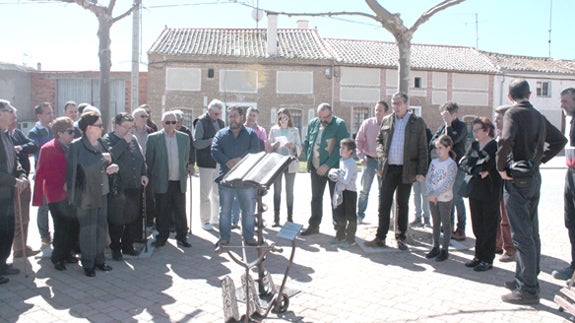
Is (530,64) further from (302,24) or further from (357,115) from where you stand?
(302,24)

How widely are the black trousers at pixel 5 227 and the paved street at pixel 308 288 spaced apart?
0.95 feet

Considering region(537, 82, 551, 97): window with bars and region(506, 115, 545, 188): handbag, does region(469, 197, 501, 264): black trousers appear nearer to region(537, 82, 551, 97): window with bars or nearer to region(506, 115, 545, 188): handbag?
region(506, 115, 545, 188): handbag

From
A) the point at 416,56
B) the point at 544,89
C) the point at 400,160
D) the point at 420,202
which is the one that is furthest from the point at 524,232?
the point at 544,89

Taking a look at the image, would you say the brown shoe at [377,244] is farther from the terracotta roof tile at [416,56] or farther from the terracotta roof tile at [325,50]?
the terracotta roof tile at [416,56]

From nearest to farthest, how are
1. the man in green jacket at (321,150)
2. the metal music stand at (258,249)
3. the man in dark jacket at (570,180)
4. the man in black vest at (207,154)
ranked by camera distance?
1. the metal music stand at (258,249)
2. the man in dark jacket at (570,180)
3. the man in green jacket at (321,150)
4. the man in black vest at (207,154)

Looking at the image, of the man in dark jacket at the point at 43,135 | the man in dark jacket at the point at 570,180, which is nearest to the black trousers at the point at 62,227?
the man in dark jacket at the point at 43,135

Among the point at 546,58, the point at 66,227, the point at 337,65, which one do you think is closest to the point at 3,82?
the point at 337,65

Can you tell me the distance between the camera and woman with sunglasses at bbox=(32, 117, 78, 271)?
5.70m

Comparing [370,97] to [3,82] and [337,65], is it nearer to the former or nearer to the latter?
[337,65]

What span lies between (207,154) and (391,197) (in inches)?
119

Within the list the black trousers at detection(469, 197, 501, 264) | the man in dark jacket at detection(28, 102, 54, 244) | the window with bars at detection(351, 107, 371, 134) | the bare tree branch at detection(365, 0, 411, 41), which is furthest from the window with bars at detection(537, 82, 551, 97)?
the man in dark jacket at detection(28, 102, 54, 244)

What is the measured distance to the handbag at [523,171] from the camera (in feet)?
15.5

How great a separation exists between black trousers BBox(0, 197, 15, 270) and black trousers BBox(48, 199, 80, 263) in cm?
42

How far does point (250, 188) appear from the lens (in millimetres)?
5320
